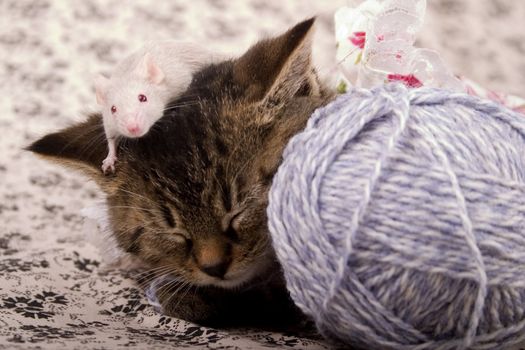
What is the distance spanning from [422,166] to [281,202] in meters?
0.19

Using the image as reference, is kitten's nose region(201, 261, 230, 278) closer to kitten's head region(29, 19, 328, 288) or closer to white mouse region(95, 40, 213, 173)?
kitten's head region(29, 19, 328, 288)

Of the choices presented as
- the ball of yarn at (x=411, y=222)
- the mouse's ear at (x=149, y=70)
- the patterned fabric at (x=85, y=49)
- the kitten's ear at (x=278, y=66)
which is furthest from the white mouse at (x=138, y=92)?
the patterned fabric at (x=85, y=49)

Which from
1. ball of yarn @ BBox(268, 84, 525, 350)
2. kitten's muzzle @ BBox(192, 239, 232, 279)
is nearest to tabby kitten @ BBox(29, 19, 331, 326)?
kitten's muzzle @ BBox(192, 239, 232, 279)

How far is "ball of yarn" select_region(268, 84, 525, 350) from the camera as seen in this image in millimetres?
810

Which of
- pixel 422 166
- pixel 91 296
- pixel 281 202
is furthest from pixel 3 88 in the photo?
pixel 422 166

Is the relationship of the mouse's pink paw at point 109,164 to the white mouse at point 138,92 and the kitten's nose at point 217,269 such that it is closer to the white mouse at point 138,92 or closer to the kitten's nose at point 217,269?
the white mouse at point 138,92

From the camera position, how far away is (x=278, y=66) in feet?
3.31

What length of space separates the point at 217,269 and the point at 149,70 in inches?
14.1

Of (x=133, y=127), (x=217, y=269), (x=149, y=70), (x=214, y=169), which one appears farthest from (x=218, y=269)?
(x=149, y=70)

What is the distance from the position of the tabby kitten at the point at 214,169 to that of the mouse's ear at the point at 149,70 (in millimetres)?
49

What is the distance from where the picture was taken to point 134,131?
40.4 inches

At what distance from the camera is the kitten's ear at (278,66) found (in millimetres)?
1007

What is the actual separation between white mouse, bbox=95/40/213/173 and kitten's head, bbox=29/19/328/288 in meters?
0.02

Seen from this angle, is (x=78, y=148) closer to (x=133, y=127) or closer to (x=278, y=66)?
(x=133, y=127)
